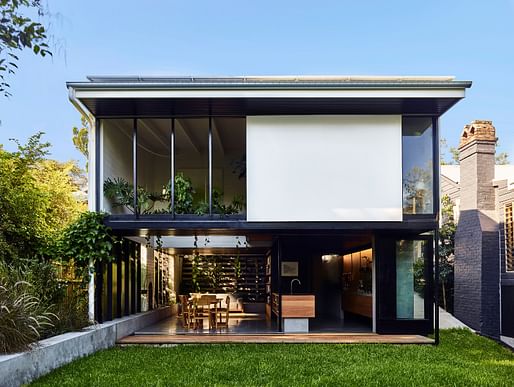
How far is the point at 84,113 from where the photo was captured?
1162cm

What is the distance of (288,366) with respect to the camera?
29.0 feet

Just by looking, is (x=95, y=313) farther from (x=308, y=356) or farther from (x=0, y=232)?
(x=308, y=356)

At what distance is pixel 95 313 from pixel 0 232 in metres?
2.47

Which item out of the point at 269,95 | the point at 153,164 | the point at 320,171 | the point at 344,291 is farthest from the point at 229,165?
the point at 344,291

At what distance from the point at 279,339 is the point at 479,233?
22.5 feet

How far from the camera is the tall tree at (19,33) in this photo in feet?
18.1

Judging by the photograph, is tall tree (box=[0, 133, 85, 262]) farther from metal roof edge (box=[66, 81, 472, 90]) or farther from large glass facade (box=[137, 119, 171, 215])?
metal roof edge (box=[66, 81, 472, 90])

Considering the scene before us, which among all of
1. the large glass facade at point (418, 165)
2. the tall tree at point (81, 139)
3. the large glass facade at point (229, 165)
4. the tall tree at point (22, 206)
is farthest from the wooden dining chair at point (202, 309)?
the tall tree at point (81, 139)

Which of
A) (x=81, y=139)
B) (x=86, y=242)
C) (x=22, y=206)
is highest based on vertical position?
(x=81, y=139)

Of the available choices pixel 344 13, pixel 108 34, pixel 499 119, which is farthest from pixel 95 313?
pixel 499 119

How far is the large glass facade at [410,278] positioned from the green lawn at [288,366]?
3.94 feet

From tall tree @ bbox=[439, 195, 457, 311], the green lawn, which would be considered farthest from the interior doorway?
tall tree @ bbox=[439, 195, 457, 311]

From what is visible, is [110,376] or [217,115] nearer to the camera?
[110,376]

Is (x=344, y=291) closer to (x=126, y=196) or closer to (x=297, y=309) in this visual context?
(x=297, y=309)
